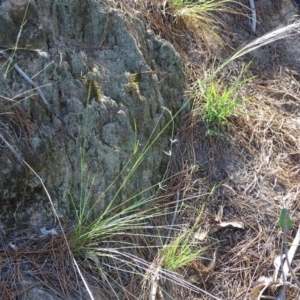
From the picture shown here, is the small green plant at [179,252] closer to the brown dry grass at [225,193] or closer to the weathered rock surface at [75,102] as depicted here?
the brown dry grass at [225,193]

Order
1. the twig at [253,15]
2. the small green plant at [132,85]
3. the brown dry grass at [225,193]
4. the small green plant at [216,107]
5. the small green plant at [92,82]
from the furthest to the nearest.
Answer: the twig at [253,15]
the small green plant at [216,107]
the small green plant at [132,85]
the small green plant at [92,82]
the brown dry grass at [225,193]

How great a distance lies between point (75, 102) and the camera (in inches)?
99.7

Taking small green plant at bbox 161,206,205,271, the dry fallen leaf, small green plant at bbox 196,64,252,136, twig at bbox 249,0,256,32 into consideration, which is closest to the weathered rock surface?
small green plant at bbox 196,64,252,136

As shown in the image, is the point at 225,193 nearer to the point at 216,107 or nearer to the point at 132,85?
the point at 216,107

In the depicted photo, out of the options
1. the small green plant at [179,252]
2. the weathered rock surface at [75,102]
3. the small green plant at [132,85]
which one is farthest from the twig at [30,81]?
the small green plant at [179,252]

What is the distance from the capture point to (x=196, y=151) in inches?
115

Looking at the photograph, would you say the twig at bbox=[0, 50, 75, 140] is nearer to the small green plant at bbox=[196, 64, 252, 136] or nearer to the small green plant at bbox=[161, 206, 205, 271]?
the small green plant at bbox=[161, 206, 205, 271]

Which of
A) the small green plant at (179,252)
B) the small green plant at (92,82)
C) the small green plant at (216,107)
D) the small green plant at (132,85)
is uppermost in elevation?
the small green plant at (92,82)

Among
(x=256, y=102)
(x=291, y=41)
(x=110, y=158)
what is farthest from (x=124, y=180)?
(x=291, y=41)

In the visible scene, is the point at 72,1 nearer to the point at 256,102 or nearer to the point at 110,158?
the point at 110,158

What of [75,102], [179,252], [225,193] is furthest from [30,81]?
[225,193]

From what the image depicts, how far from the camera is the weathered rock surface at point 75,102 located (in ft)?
7.68

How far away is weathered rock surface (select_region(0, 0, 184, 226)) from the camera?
2.34 metres

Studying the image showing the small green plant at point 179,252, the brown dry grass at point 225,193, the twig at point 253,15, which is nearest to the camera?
the brown dry grass at point 225,193
